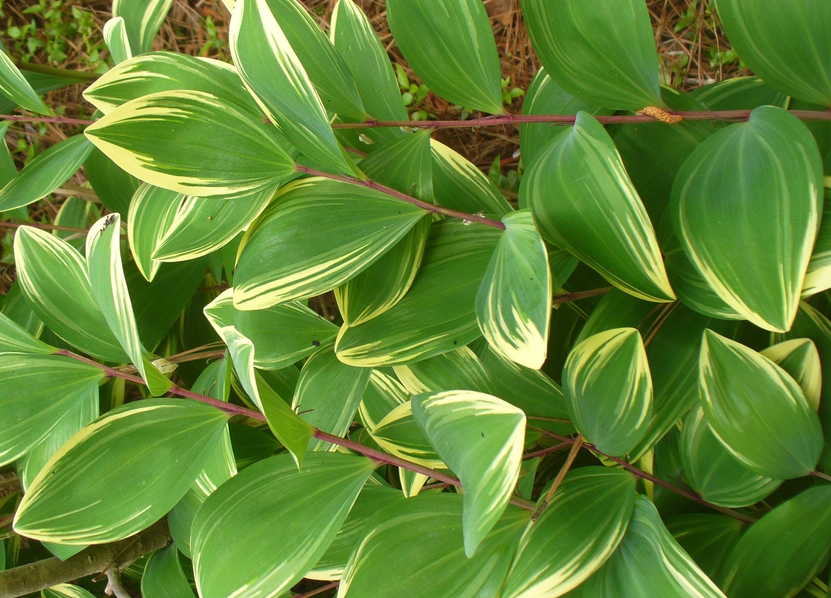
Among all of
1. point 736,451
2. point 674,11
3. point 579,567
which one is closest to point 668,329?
A: point 736,451

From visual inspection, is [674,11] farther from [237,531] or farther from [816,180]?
[237,531]

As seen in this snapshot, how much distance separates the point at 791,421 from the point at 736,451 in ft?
0.18

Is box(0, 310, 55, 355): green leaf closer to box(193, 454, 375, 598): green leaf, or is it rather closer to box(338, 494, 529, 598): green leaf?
box(193, 454, 375, 598): green leaf

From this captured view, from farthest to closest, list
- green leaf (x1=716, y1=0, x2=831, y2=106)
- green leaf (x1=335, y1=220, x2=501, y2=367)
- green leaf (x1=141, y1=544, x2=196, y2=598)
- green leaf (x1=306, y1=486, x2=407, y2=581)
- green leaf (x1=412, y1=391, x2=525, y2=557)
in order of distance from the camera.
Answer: green leaf (x1=141, y1=544, x2=196, y2=598)
green leaf (x1=306, y1=486, x2=407, y2=581)
green leaf (x1=335, y1=220, x2=501, y2=367)
green leaf (x1=716, y1=0, x2=831, y2=106)
green leaf (x1=412, y1=391, x2=525, y2=557)

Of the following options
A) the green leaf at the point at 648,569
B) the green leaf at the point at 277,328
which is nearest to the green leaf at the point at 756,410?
the green leaf at the point at 648,569

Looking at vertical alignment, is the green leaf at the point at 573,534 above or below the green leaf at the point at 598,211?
below

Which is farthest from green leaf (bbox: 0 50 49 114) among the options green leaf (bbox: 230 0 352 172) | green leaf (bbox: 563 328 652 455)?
green leaf (bbox: 563 328 652 455)

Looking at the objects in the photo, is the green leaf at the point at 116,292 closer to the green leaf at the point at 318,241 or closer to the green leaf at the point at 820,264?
the green leaf at the point at 318,241

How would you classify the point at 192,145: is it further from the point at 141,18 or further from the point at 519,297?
the point at 141,18

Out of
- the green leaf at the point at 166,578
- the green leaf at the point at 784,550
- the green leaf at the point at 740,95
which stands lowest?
the green leaf at the point at 166,578

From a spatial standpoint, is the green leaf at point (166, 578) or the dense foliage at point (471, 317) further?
the green leaf at point (166, 578)

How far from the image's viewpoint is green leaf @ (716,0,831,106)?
0.49 m

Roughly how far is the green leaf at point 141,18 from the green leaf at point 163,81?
27cm

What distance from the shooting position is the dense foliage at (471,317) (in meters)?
0.47
